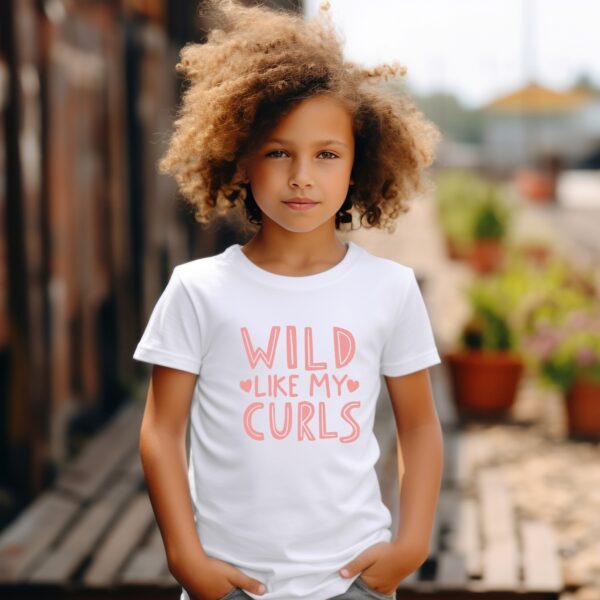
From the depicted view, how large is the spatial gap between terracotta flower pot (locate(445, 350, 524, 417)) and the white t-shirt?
4.69 m

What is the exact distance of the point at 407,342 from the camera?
1.91 metres

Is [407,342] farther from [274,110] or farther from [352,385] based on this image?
A: [274,110]

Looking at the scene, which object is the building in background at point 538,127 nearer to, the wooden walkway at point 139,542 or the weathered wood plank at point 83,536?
the wooden walkway at point 139,542

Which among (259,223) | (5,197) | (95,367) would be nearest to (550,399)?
(95,367)

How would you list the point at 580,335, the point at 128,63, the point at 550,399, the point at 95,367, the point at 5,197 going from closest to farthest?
the point at 5,197, the point at 95,367, the point at 128,63, the point at 580,335, the point at 550,399

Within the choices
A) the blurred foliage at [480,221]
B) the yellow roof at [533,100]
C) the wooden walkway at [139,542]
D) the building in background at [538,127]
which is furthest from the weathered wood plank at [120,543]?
the yellow roof at [533,100]

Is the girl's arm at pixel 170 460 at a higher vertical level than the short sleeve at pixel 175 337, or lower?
lower

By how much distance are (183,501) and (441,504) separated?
2.33 meters

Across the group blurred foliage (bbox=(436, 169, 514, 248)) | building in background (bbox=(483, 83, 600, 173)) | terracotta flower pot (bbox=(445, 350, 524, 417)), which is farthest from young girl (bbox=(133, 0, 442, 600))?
building in background (bbox=(483, 83, 600, 173))

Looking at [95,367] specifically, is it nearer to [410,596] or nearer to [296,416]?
[410,596]

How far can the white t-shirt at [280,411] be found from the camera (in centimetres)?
180

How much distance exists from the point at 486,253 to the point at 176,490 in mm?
12017

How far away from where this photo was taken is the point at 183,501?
1.81 metres

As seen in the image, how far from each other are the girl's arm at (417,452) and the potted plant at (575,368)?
4196mm
